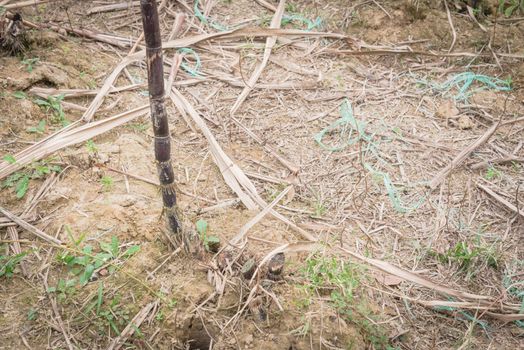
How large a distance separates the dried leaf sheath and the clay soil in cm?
15

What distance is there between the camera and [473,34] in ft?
11.6

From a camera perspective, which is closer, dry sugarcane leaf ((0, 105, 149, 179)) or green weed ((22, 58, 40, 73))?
dry sugarcane leaf ((0, 105, 149, 179))

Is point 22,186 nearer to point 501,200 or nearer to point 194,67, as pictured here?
point 194,67

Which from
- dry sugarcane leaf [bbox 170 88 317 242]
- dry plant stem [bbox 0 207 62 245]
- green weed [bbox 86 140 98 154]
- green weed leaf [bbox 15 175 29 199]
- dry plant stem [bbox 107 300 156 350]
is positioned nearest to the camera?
dry plant stem [bbox 107 300 156 350]

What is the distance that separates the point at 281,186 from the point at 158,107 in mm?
1002

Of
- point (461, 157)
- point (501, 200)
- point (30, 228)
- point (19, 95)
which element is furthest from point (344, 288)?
point (19, 95)

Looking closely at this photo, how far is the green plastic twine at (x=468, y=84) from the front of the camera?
10.6 ft

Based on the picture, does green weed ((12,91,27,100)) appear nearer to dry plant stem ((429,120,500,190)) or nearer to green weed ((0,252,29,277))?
green weed ((0,252,29,277))

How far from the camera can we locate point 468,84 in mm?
3266

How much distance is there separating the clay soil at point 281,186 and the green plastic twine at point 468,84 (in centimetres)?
2

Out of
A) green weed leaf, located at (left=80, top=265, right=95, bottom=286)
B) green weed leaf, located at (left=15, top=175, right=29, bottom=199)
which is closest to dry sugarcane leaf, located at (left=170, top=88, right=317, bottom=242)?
green weed leaf, located at (left=80, top=265, right=95, bottom=286)

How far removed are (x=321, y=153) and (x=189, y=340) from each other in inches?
53.8

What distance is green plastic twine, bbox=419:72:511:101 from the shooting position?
324cm

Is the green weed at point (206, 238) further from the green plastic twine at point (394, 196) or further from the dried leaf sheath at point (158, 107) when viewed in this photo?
the green plastic twine at point (394, 196)
